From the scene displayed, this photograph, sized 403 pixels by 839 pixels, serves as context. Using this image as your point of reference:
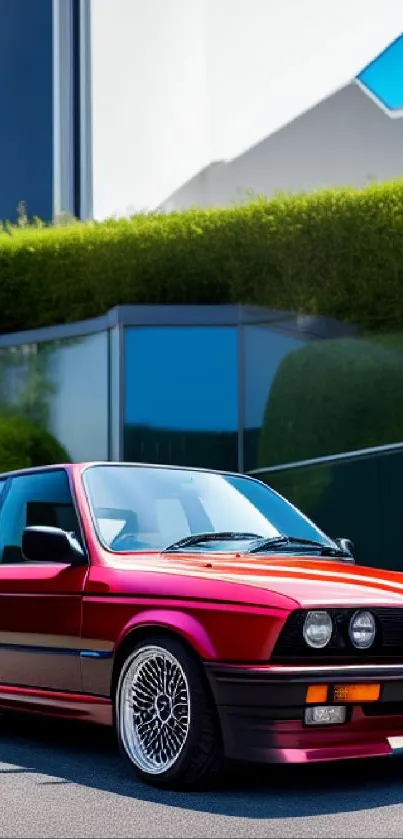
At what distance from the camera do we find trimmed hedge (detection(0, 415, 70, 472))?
58.9 ft

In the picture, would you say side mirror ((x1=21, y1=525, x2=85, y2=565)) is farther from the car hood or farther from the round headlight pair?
the round headlight pair

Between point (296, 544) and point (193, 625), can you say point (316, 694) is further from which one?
point (296, 544)

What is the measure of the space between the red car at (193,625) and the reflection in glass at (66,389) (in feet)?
34.9

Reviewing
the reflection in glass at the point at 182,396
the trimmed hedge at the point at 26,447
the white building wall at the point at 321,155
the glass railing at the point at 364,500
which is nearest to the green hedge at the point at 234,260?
the reflection in glass at the point at 182,396

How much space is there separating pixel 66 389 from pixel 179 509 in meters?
11.8

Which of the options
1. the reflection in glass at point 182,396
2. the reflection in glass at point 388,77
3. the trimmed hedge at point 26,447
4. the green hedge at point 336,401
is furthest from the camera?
the reflection in glass at point 388,77

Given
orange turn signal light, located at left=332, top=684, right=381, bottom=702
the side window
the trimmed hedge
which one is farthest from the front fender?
the trimmed hedge

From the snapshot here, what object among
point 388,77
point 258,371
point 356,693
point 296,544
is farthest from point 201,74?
point 356,693

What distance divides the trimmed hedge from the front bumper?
504 inches

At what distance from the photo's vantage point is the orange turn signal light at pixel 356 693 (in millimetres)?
5344

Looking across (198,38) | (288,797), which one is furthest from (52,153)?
(288,797)

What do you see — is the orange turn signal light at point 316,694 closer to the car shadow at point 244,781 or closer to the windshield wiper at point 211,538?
the car shadow at point 244,781

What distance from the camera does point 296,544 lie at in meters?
6.72

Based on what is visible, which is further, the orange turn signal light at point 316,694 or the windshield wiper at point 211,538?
the windshield wiper at point 211,538
